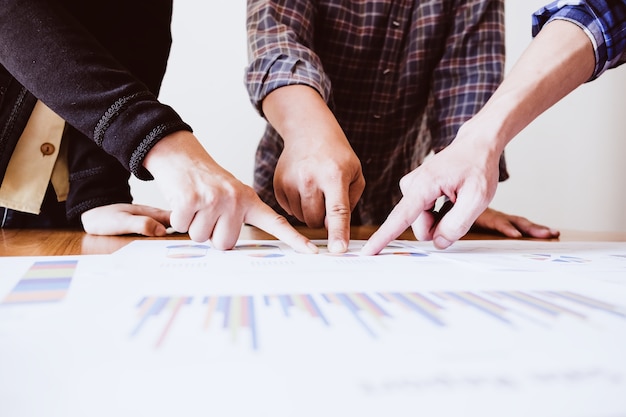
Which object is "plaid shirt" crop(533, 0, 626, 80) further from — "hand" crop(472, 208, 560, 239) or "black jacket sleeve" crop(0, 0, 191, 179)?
"black jacket sleeve" crop(0, 0, 191, 179)

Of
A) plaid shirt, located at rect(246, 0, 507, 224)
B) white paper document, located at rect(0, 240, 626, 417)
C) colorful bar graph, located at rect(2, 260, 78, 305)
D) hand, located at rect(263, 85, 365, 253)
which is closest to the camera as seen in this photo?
white paper document, located at rect(0, 240, 626, 417)

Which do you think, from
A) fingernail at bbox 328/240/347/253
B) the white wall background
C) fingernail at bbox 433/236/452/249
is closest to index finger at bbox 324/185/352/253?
fingernail at bbox 328/240/347/253

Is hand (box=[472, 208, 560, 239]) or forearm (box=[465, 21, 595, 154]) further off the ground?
forearm (box=[465, 21, 595, 154])

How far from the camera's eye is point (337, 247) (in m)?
0.52

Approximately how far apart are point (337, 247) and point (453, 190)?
0.15 m

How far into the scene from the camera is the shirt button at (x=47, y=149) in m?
0.73

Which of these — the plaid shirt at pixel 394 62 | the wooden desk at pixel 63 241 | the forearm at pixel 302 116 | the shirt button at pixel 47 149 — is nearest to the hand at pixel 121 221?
the wooden desk at pixel 63 241

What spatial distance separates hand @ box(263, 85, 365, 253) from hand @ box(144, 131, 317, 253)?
9 centimetres

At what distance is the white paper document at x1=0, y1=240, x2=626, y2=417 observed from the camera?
17 centimetres

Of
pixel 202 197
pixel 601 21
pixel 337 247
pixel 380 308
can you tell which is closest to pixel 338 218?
pixel 337 247

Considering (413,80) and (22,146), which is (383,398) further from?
(413,80)

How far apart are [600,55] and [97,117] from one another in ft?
2.06

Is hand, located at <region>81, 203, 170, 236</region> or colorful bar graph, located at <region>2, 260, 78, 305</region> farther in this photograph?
hand, located at <region>81, 203, 170, 236</region>

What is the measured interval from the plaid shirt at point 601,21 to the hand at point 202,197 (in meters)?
0.46
